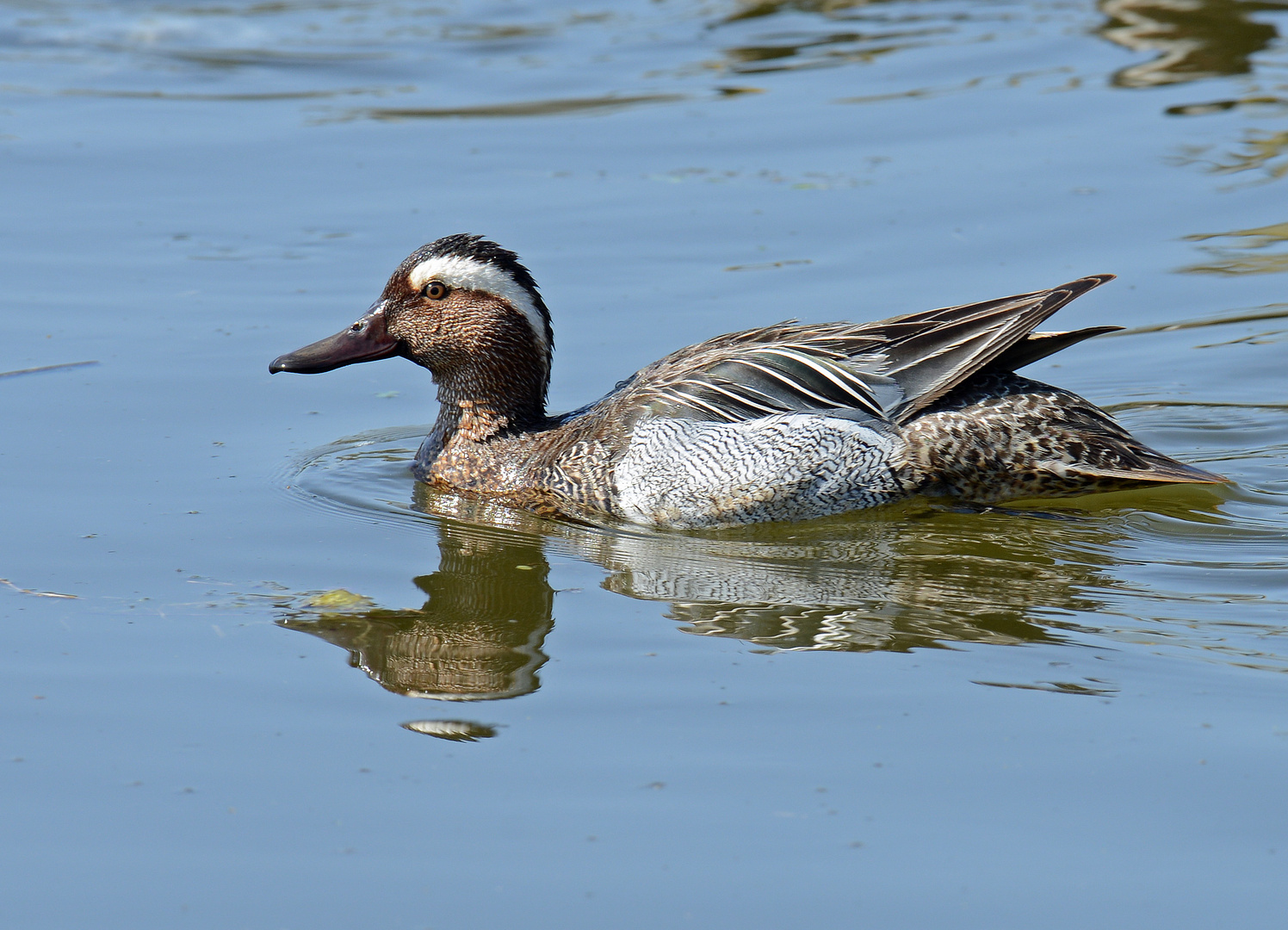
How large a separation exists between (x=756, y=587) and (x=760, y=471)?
898 millimetres

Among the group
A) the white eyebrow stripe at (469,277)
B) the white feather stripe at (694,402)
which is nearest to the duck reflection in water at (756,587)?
the white feather stripe at (694,402)

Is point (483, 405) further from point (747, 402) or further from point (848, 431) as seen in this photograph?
point (848, 431)

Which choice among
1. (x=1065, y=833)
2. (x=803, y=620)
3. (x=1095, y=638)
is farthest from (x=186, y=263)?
(x=1065, y=833)

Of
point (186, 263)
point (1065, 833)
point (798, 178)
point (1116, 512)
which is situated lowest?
point (1065, 833)

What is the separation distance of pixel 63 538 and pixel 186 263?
12.3 ft

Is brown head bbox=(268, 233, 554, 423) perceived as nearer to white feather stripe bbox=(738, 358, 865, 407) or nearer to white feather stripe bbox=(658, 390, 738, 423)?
white feather stripe bbox=(658, 390, 738, 423)

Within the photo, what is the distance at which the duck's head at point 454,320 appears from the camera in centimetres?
761

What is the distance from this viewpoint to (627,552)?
263 inches

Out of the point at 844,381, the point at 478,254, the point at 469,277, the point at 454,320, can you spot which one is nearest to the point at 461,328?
the point at 454,320

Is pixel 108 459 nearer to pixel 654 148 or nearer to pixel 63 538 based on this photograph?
pixel 63 538

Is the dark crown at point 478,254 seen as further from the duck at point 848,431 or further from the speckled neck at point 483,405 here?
the duck at point 848,431

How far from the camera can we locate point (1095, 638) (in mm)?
5480

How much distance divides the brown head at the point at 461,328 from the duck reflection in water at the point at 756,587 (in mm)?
682

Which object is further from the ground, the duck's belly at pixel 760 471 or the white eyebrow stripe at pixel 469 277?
the white eyebrow stripe at pixel 469 277
